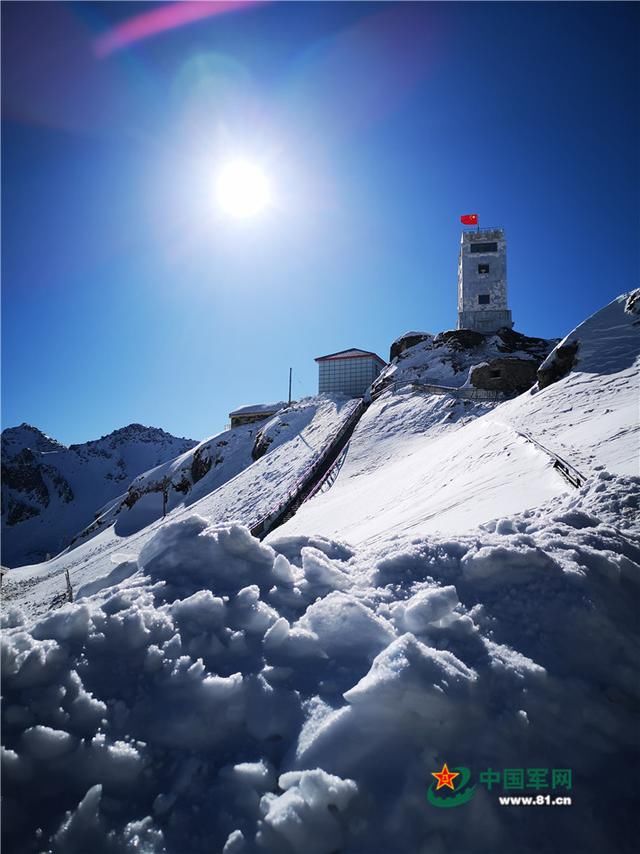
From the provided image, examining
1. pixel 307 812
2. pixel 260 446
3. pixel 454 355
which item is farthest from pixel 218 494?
pixel 307 812

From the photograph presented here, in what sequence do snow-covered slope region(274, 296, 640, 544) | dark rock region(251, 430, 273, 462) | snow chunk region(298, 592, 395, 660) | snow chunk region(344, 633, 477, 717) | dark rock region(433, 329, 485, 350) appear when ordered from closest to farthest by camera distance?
snow chunk region(344, 633, 477, 717) < snow chunk region(298, 592, 395, 660) < snow-covered slope region(274, 296, 640, 544) < dark rock region(251, 430, 273, 462) < dark rock region(433, 329, 485, 350)

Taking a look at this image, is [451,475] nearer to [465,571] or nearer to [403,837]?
[465,571]

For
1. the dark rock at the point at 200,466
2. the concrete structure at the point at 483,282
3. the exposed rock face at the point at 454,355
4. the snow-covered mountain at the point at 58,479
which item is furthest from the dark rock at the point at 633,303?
the snow-covered mountain at the point at 58,479

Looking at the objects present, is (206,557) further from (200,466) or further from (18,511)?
(18,511)

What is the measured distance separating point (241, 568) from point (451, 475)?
10538mm

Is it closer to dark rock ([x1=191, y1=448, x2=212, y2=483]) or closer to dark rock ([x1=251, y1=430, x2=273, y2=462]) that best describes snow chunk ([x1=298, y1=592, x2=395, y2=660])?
dark rock ([x1=251, y1=430, x2=273, y2=462])

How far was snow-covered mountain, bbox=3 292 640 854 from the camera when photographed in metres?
2.17

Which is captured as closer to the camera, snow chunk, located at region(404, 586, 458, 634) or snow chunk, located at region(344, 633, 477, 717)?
snow chunk, located at region(344, 633, 477, 717)

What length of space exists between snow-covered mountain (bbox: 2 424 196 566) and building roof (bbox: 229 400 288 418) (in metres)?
39.9

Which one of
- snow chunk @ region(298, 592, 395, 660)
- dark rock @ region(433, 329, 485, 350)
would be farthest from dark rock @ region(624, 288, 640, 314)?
snow chunk @ region(298, 592, 395, 660)

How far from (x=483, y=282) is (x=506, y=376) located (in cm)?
2421

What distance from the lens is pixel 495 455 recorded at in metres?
12.5

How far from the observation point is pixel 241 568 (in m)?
3.91

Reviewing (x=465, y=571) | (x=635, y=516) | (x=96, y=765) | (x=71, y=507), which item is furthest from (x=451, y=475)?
(x=71, y=507)
